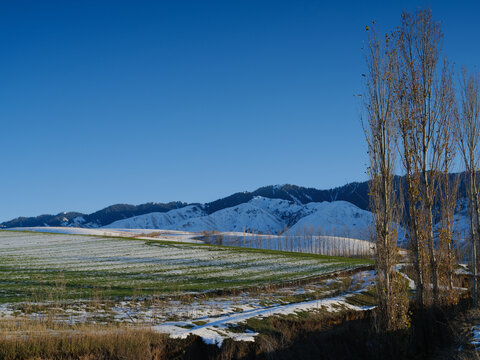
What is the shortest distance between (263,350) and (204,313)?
14.8 ft

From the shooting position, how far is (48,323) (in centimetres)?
A: 1284

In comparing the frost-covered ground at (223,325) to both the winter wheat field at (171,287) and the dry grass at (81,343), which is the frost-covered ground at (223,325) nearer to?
the winter wheat field at (171,287)

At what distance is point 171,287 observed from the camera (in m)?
22.4

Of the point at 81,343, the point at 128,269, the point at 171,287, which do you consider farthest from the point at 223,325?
→ the point at 128,269

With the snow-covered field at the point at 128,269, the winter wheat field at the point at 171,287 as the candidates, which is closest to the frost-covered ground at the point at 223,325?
the winter wheat field at the point at 171,287

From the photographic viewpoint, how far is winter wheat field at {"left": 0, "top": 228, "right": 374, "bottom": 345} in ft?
48.5

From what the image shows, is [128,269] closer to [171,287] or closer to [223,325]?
[171,287]

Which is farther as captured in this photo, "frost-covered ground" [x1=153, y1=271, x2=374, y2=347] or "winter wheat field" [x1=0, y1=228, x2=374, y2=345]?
"winter wheat field" [x1=0, y1=228, x2=374, y2=345]

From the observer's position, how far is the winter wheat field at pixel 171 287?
14781 mm

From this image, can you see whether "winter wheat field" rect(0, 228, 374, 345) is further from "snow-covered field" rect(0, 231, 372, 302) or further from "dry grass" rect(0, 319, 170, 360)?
"dry grass" rect(0, 319, 170, 360)

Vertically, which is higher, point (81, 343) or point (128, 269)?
point (81, 343)

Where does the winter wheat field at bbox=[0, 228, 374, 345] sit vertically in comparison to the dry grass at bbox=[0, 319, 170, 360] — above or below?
below

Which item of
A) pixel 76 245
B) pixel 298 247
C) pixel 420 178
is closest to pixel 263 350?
pixel 420 178

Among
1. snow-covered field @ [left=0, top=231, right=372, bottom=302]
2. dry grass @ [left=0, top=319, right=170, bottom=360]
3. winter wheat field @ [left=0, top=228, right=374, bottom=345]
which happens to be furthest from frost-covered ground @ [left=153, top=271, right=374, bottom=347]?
snow-covered field @ [left=0, top=231, right=372, bottom=302]
